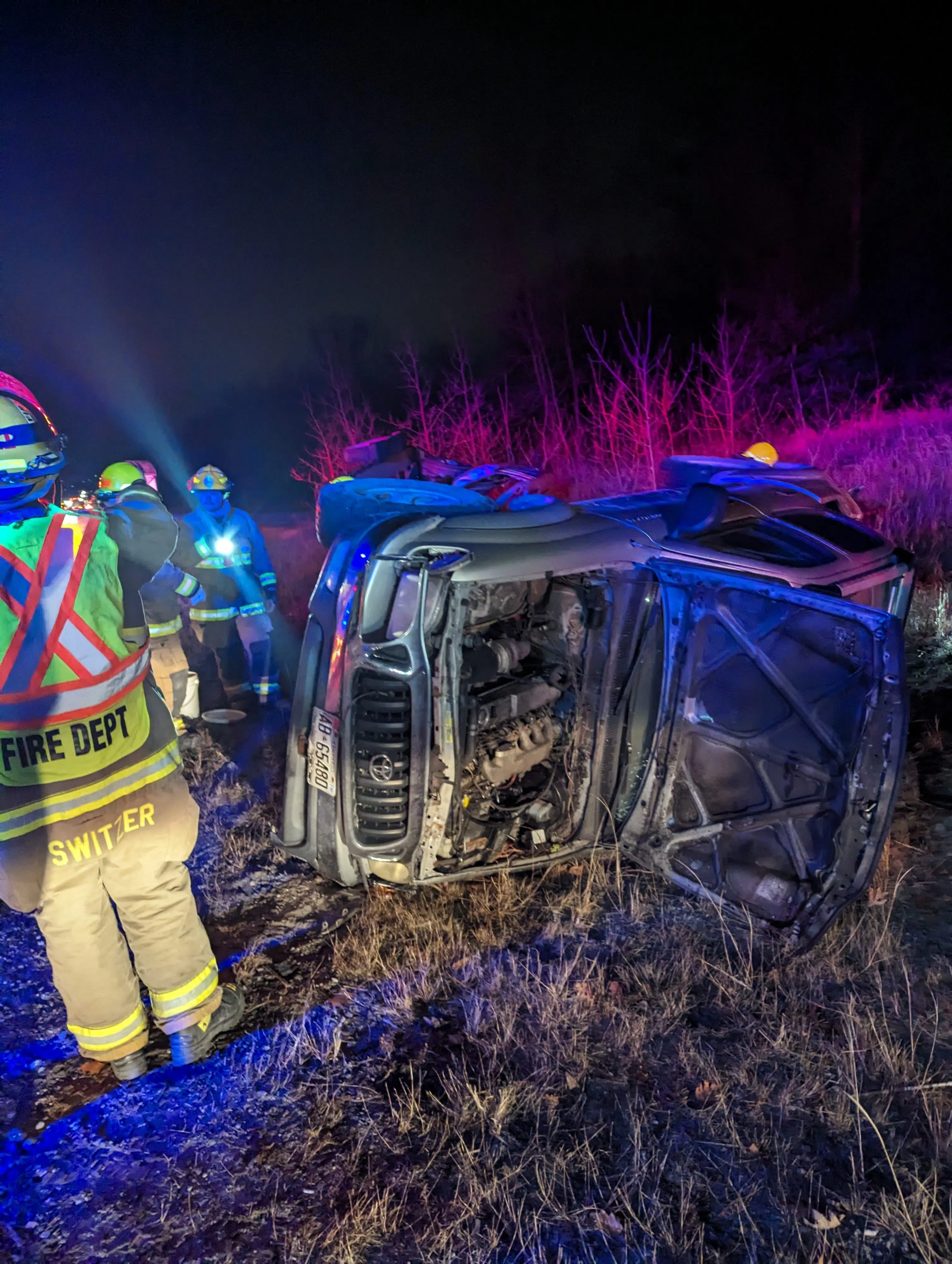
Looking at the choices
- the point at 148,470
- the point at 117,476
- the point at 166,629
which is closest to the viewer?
the point at 148,470

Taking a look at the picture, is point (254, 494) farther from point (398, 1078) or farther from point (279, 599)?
point (398, 1078)

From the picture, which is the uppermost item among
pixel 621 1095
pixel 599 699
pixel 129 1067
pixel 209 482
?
pixel 209 482

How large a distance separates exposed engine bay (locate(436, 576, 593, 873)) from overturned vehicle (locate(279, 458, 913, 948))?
0.4 inches

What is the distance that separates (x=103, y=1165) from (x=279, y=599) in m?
9.01

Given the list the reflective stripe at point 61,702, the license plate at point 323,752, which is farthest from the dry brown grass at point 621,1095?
the reflective stripe at point 61,702

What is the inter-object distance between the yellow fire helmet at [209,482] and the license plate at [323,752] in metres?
3.76

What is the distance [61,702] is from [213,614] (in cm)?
407

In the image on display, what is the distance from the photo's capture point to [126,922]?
262 cm

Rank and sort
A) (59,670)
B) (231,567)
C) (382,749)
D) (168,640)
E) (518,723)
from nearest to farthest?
1. (59,670)
2. (382,749)
3. (518,723)
4. (168,640)
5. (231,567)

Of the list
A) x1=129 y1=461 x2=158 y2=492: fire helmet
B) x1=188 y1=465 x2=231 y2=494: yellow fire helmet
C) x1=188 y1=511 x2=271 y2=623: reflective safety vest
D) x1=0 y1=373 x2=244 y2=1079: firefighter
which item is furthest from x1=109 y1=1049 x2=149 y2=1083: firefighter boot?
x1=188 y1=465 x2=231 y2=494: yellow fire helmet

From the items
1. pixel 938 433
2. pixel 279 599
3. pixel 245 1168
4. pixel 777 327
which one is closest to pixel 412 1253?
pixel 245 1168

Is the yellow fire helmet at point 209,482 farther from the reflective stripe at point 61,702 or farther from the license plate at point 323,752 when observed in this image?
the reflective stripe at point 61,702

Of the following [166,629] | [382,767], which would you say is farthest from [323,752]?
[166,629]

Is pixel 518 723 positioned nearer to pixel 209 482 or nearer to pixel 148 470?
pixel 148 470
